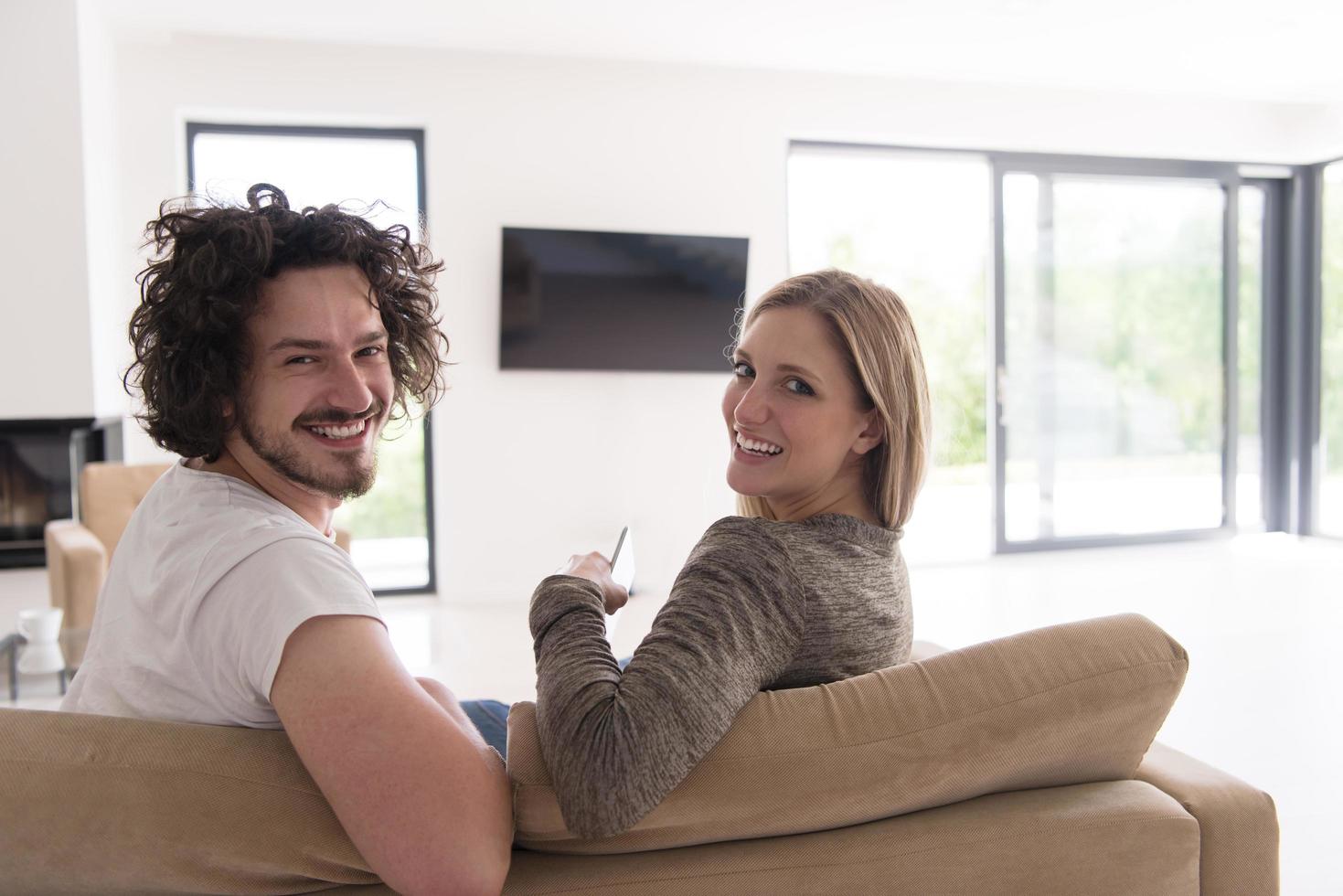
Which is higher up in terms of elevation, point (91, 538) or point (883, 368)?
point (883, 368)

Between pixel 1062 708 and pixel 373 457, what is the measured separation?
2.95 feet

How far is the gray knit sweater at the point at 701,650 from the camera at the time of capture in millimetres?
948

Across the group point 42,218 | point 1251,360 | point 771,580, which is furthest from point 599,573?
point 1251,360

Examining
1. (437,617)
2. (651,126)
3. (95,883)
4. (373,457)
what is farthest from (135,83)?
(95,883)

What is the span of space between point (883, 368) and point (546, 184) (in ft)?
13.5

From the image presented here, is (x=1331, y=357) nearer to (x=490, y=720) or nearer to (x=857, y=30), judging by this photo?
(x=857, y=30)


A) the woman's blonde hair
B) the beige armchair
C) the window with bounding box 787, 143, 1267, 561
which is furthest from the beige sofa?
the window with bounding box 787, 143, 1267, 561

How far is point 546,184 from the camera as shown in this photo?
5129mm

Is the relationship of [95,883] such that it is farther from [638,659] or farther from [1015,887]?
[1015,887]

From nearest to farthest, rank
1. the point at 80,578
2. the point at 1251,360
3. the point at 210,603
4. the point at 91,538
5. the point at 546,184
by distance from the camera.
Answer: the point at 210,603, the point at 80,578, the point at 91,538, the point at 546,184, the point at 1251,360

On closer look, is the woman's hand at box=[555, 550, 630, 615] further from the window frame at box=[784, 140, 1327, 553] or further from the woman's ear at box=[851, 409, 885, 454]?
the window frame at box=[784, 140, 1327, 553]

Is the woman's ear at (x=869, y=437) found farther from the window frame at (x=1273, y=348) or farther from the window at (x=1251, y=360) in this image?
the window at (x=1251, y=360)

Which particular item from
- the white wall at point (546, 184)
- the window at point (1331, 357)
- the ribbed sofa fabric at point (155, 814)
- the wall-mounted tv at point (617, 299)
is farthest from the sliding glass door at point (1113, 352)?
the ribbed sofa fabric at point (155, 814)

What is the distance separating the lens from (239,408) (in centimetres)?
121
